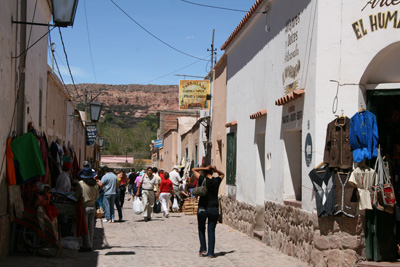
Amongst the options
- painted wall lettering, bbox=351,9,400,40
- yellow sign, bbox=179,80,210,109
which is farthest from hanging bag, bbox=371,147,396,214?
yellow sign, bbox=179,80,210,109

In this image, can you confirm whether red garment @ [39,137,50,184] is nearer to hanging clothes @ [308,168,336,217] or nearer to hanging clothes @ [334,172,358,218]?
hanging clothes @ [308,168,336,217]

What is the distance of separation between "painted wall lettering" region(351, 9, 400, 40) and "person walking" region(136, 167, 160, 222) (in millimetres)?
9769

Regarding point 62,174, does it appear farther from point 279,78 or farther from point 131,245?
point 279,78

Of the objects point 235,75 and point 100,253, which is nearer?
point 100,253

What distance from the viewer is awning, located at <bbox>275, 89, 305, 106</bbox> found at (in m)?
9.20

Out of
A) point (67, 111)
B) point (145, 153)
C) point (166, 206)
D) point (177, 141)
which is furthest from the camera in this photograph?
point (145, 153)

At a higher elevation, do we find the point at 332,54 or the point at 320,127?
the point at 332,54

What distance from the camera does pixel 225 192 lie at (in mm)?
17000

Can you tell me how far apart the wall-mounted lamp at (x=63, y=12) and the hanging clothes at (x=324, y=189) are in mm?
4908

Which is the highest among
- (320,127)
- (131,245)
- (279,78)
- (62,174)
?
(279,78)

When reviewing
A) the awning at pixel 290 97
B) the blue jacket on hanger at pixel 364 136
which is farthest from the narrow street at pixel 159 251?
the awning at pixel 290 97

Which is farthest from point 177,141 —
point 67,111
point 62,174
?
point 62,174

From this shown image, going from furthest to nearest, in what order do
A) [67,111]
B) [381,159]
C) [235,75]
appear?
1. [67,111]
2. [235,75]
3. [381,159]

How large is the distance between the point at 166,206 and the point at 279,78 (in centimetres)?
865
